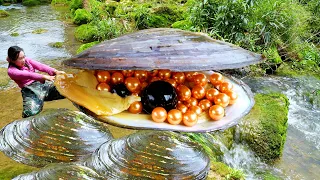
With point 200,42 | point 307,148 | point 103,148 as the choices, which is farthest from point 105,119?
point 307,148

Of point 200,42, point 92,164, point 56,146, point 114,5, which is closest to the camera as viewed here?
point 200,42

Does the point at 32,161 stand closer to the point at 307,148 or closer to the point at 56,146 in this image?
the point at 56,146

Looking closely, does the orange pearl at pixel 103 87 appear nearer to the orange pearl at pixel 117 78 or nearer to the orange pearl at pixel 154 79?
the orange pearl at pixel 117 78

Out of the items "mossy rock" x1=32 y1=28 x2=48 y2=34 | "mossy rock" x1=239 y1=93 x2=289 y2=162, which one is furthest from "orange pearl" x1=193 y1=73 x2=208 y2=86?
"mossy rock" x1=32 y1=28 x2=48 y2=34

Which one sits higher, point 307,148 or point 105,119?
point 105,119

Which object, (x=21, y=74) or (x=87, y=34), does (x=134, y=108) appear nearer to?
(x=21, y=74)
